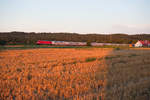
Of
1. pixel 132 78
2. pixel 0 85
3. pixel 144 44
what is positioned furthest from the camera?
pixel 144 44

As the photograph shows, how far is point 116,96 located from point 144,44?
72.7 meters

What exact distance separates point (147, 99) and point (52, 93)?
275 cm

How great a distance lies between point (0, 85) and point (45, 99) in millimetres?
2171

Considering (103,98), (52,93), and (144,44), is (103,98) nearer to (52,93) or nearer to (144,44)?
(52,93)

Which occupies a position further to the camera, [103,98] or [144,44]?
[144,44]

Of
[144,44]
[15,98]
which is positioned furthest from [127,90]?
[144,44]

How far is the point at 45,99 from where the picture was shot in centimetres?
395

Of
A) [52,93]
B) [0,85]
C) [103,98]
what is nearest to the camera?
[103,98]

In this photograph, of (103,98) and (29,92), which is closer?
(103,98)

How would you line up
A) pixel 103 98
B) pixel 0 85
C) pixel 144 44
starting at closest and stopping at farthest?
pixel 103 98, pixel 0 85, pixel 144 44

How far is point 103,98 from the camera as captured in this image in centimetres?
388

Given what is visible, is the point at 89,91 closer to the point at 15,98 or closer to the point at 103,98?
the point at 103,98

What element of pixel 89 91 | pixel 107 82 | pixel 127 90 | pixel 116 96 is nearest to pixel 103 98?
pixel 116 96

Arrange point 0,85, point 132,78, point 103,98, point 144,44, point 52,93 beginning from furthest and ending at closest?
point 144,44 < point 132,78 < point 0,85 < point 52,93 < point 103,98
